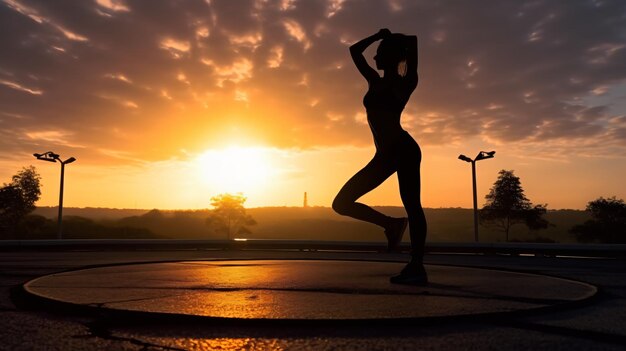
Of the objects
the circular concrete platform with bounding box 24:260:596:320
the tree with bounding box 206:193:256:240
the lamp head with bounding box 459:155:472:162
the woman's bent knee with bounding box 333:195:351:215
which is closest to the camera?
the circular concrete platform with bounding box 24:260:596:320

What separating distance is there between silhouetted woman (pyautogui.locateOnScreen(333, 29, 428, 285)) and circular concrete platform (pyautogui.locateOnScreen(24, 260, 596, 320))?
2.38ft

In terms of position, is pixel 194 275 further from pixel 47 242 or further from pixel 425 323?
pixel 47 242

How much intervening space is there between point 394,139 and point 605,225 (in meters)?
57.6

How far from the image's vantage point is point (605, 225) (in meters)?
55.1

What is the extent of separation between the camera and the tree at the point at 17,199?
53438 mm

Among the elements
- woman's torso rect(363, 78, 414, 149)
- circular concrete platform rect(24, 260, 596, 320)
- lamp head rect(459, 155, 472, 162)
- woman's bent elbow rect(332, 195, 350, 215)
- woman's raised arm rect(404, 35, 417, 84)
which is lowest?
circular concrete platform rect(24, 260, 596, 320)

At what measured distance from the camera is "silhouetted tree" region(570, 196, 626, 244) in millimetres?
53950

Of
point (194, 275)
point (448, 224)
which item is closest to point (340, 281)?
point (194, 275)

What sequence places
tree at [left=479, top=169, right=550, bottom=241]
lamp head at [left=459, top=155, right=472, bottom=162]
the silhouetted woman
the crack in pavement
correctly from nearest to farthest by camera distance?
the crack in pavement
the silhouetted woman
lamp head at [left=459, top=155, right=472, bottom=162]
tree at [left=479, top=169, right=550, bottom=241]

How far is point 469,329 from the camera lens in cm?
408

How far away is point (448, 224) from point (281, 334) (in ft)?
489

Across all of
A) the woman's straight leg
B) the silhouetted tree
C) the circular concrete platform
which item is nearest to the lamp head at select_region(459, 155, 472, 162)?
the circular concrete platform

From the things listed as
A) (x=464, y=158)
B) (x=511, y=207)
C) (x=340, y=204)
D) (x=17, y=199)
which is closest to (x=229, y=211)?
(x=17, y=199)

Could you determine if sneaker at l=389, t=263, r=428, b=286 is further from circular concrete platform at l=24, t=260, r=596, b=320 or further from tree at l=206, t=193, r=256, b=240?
tree at l=206, t=193, r=256, b=240
